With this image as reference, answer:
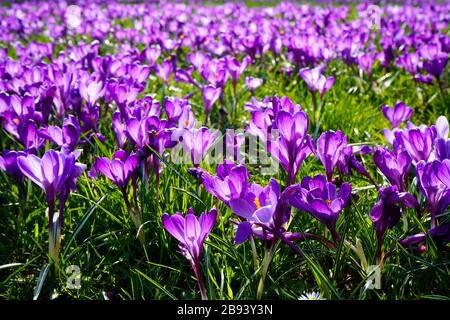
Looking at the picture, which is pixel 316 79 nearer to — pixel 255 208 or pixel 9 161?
pixel 255 208

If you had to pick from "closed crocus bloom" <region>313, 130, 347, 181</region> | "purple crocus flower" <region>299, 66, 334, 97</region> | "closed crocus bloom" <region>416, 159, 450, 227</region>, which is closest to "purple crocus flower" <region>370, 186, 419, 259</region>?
"closed crocus bloom" <region>416, 159, 450, 227</region>

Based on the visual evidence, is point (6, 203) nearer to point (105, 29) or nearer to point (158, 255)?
point (158, 255)

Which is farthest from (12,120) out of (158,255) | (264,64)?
(264,64)

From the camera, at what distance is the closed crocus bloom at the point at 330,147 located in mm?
1935

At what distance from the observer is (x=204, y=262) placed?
1.92 meters

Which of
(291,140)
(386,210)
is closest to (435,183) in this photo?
(386,210)

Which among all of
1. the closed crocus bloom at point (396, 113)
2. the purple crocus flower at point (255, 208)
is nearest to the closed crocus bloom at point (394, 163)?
the purple crocus flower at point (255, 208)

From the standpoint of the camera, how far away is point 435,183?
168cm

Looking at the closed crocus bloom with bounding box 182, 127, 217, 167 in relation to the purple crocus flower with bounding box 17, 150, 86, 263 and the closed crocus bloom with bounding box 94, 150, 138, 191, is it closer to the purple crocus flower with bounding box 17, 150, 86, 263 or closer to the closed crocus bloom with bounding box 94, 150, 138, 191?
the closed crocus bloom with bounding box 94, 150, 138, 191

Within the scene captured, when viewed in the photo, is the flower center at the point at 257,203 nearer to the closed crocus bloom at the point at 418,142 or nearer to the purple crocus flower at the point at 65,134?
the closed crocus bloom at the point at 418,142

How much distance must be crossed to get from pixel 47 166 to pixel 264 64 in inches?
157

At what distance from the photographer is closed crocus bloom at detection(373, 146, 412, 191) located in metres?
1.84

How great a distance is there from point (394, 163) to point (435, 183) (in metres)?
0.20

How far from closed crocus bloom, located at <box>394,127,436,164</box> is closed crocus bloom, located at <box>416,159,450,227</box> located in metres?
0.26
